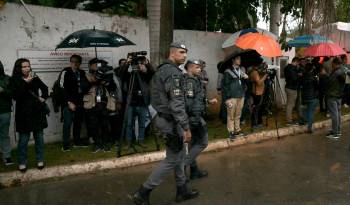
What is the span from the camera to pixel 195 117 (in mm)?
5332

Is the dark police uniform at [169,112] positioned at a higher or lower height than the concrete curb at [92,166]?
higher

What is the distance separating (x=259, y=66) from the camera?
9.19 m

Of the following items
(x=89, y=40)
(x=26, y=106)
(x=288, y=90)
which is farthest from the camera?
(x=288, y=90)

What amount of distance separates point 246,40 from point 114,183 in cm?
441

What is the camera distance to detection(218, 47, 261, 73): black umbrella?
325 inches

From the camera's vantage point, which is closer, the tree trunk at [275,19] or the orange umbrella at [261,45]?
the orange umbrella at [261,45]

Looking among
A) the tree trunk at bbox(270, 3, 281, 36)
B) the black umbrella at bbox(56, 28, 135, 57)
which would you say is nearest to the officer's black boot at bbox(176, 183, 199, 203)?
the black umbrella at bbox(56, 28, 135, 57)

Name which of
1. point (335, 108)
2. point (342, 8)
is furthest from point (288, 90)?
point (342, 8)

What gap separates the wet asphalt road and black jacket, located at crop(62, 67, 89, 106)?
1.66 meters

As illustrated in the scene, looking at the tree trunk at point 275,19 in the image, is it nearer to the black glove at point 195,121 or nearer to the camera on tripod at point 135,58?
the camera on tripod at point 135,58

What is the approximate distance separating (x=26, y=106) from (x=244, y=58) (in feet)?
16.1

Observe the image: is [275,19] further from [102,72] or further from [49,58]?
[49,58]

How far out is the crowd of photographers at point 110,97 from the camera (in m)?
5.90

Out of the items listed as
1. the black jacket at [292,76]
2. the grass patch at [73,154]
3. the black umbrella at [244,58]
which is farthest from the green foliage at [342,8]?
the grass patch at [73,154]
